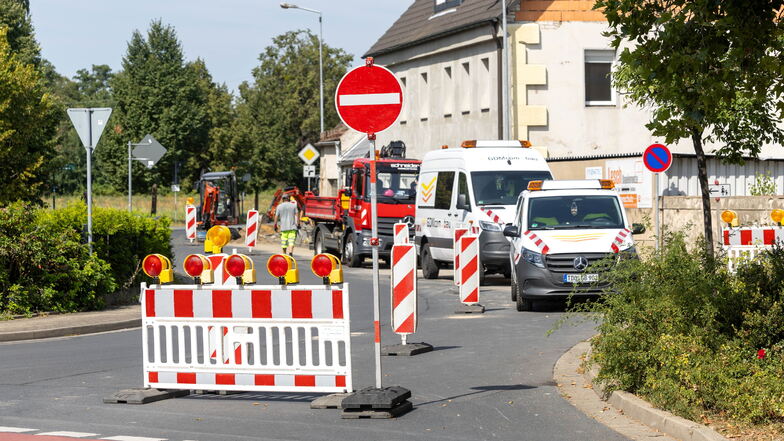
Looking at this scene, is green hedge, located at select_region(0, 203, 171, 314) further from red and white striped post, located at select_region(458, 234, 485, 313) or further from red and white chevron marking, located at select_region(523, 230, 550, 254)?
red and white chevron marking, located at select_region(523, 230, 550, 254)

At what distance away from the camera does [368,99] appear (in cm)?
1037

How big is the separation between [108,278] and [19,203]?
1.87 m

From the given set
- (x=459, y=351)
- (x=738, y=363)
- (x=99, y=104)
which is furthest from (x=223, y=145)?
(x=738, y=363)

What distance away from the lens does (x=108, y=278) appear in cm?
2027

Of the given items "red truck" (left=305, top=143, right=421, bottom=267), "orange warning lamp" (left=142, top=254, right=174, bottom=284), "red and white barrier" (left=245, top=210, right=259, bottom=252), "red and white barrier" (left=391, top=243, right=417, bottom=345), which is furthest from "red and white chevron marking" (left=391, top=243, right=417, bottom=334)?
"red and white barrier" (left=245, top=210, right=259, bottom=252)

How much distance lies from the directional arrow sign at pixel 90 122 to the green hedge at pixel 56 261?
125 cm

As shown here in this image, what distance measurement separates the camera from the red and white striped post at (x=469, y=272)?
18234mm

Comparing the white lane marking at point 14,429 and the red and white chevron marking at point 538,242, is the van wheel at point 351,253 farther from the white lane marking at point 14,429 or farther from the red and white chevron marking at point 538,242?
the white lane marking at point 14,429

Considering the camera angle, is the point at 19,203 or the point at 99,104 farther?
the point at 99,104

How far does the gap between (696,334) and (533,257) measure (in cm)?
892

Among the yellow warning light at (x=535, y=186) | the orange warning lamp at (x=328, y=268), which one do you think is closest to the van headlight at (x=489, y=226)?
the yellow warning light at (x=535, y=186)

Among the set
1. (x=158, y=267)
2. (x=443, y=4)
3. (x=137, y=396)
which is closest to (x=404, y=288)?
(x=158, y=267)

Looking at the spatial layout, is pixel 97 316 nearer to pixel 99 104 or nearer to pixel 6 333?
pixel 6 333

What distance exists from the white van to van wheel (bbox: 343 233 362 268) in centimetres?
559
